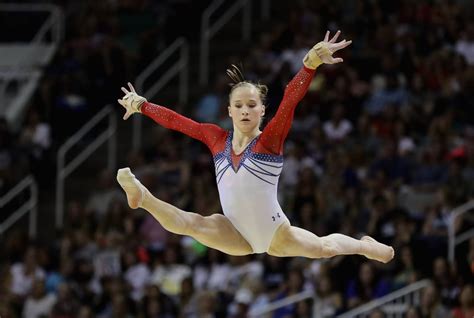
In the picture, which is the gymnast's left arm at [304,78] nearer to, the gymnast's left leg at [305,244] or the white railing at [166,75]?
the gymnast's left leg at [305,244]

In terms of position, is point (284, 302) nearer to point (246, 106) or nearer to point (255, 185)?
point (255, 185)

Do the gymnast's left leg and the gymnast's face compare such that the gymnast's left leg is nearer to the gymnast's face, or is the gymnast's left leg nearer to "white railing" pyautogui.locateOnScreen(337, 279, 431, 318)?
the gymnast's face

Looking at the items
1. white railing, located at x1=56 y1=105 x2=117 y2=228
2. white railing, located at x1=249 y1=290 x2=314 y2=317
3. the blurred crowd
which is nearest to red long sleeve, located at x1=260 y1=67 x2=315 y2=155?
the blurred crowd

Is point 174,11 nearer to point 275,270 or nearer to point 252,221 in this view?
point 275,270

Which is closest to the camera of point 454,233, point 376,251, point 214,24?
point 376,251

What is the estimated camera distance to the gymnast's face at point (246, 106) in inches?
324

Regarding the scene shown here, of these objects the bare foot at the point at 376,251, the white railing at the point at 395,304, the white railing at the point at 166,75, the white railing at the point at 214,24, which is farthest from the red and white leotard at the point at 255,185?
the white railing at the point at 214,24

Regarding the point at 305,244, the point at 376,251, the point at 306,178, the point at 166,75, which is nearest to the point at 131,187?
the point at 305,244

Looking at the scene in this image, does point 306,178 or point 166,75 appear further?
point 166,75

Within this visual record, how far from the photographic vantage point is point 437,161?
46.2 ft

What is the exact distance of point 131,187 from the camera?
7906mm

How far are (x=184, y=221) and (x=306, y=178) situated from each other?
626 centimetres

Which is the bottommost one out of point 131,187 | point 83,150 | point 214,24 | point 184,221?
point 184,221

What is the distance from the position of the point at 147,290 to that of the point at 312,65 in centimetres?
648
